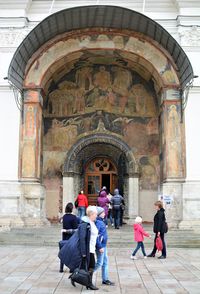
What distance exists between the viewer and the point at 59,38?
15602 millimetres

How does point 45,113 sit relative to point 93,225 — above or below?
above

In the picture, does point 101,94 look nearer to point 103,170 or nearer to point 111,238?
point 103,170

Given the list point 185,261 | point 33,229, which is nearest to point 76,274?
point 185,261

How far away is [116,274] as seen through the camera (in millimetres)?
8039

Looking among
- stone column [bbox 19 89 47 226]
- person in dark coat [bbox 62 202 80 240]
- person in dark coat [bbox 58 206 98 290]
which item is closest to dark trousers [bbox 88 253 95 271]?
person in dark coat [bbox 58 206 98 290]

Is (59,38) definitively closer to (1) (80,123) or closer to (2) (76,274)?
(1) (80,123)

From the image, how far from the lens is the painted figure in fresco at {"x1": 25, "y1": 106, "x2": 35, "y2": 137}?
15227 millimetres

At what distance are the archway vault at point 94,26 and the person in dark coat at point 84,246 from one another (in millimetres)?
8325

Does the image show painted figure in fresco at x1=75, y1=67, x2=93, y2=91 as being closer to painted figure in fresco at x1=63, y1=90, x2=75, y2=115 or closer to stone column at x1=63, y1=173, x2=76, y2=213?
painted figure in fresco at x1=63, y1=90, x2=75, y2=115

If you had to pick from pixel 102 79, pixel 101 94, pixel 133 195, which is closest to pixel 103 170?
pixel 133 195

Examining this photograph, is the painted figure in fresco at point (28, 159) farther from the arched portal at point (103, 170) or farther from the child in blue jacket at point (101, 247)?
the child in blue jacket at point (101, 247)

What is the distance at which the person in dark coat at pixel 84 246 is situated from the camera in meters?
6.58

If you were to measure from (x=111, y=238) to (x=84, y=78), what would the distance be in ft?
25.5

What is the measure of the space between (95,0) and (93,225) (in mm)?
10944
